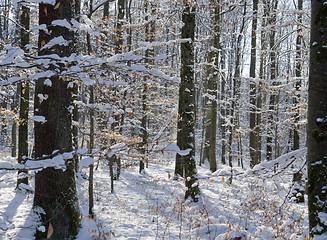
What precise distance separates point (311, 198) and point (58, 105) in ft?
14.5

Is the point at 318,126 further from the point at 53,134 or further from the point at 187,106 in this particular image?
the point at 187,106

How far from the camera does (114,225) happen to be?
6488mm

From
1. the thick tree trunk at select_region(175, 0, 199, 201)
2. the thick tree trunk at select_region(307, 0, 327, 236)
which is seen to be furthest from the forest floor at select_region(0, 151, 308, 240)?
the thick tree trunk at select_region(175, 0, 199, 201)

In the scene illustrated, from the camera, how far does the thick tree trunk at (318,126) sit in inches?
100

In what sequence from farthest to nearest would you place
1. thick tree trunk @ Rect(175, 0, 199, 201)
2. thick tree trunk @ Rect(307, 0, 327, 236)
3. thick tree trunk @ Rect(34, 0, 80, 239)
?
thick tree trunk @ Rect(175, 0, 199, 201)
thick tree trunk @ Rect(34, 0, 80, 239)
thick tree trunk @ Rect(307, 0, 327, 236)

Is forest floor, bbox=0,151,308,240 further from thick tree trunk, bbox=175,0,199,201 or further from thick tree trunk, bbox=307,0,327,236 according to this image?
thick tree trunk, bbox=175,0,199,201

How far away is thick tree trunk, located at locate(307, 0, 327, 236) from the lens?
255 cm

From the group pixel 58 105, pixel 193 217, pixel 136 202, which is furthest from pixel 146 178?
pixel 58 105

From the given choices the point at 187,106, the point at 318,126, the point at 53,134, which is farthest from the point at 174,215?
the point at 318,126

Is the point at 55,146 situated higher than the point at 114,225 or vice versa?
the point at 55,146

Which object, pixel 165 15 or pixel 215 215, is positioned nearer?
pixel 215 215

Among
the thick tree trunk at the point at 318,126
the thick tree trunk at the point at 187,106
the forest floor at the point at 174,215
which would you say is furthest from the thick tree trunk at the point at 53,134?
the thick tree trunk at the point at 187,106

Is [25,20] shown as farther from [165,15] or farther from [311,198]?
[311,198]

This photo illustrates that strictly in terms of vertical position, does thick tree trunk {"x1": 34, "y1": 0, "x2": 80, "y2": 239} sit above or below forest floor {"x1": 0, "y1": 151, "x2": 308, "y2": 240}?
above
